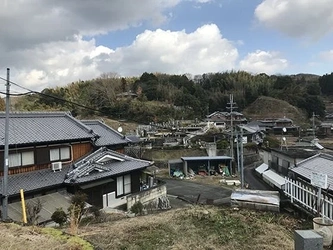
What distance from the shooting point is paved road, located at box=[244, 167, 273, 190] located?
94.2 ft

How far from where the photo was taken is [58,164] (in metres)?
17.1

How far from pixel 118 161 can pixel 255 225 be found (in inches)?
543

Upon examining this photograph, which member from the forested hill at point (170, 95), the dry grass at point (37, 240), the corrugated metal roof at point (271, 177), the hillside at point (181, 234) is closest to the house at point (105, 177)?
the hillside at point (181, 234)

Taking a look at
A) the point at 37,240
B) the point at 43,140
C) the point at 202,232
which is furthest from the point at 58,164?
the point at 202,232

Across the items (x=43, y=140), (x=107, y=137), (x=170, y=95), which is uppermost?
(x=170, y=95)

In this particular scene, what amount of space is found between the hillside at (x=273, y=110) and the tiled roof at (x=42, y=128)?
75587 millimetres

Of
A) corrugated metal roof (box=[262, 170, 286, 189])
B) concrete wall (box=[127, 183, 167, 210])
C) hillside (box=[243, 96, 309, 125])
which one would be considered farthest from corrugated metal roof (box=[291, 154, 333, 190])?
hillside (box=[243, 96, 309, 125])

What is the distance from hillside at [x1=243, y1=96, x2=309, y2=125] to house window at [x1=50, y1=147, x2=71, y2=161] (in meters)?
77.2

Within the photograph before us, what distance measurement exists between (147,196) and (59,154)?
6.25m

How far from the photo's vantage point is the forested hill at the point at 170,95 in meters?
71.8

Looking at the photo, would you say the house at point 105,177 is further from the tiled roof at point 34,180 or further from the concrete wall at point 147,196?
the concrete wall at point 147,196

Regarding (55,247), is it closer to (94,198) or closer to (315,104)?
(94,198)

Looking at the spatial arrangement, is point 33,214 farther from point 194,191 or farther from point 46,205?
point 194,191

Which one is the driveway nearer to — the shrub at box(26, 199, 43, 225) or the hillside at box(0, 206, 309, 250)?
the shrub at box(26, 199, 43, 225)
